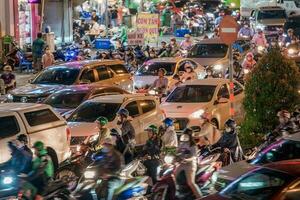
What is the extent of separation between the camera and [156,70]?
25578 millimetres

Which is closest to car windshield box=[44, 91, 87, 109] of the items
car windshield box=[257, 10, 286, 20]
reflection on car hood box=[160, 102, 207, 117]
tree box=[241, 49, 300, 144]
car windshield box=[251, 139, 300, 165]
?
reflection on car hood box=[160, 102, 207, 117]

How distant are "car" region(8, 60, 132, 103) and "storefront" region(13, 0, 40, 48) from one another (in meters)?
12.7

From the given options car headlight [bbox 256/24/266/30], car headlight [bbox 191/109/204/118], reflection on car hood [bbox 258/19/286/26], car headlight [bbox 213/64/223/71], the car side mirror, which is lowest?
car headlight [bbox 213/64/223/71]

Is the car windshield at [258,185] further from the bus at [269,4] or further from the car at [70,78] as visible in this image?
the bus at [269,4]

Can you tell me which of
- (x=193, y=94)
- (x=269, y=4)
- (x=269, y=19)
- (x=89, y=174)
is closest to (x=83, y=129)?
(x=89, y=174)

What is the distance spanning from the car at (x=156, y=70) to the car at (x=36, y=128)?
32.2 ft

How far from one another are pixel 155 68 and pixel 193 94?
6145mm

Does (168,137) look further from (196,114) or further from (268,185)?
(268,185)

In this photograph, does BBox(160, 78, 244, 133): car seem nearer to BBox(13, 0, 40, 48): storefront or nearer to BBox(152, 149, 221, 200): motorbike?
BBox(152, 149, 221, 200): motorbike

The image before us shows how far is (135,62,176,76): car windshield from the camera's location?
25.4 meters

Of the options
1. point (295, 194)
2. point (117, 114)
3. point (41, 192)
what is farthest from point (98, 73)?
point (295, 194)

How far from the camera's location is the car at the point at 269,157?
37.3 feet

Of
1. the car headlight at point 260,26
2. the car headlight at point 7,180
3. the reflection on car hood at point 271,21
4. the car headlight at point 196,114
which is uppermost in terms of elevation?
the reflection on car hood at point 271,21

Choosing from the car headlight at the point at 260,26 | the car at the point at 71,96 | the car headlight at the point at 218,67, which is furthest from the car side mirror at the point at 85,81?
the car headlight at the point at 260,26
